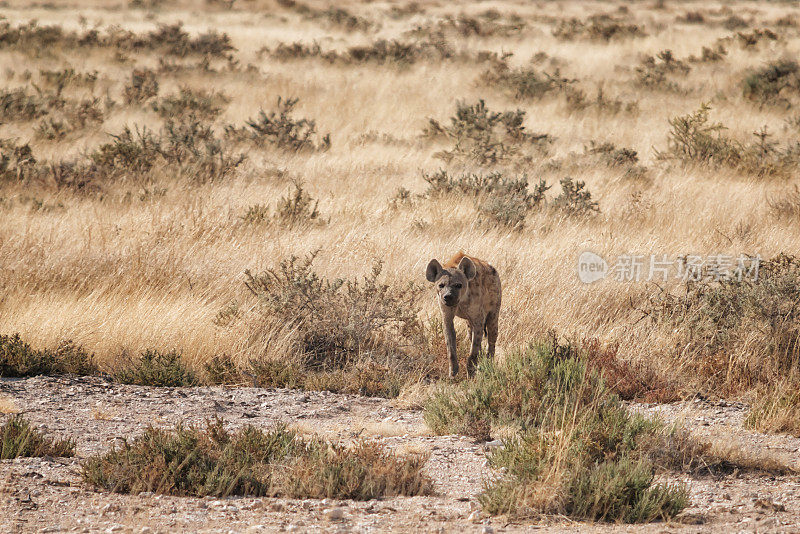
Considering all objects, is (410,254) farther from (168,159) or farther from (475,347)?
(168,159)

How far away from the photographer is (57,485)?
15.5 feet

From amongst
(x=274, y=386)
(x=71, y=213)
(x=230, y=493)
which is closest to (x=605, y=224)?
(x=274, y=386)

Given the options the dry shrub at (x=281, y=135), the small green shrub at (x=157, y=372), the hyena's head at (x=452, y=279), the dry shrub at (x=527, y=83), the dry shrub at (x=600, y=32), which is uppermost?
the dry shrub at (x=600, y=32)

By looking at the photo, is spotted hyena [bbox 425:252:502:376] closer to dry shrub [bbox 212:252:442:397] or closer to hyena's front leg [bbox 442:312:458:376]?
hyena's front leg [bbox 442:312:458:376]

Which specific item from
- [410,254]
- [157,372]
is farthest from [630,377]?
[157,372]

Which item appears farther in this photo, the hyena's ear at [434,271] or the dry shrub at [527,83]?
the dry shrub at [527,83]

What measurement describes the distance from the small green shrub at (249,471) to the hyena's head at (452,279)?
1816 millimetres

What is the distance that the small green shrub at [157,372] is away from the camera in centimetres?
706

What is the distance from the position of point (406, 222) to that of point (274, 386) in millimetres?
4590

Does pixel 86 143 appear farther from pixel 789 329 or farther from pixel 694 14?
pixel 694 14

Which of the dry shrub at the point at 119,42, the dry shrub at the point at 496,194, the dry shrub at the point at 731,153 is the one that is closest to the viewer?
the dry shrub at the point at 496,194

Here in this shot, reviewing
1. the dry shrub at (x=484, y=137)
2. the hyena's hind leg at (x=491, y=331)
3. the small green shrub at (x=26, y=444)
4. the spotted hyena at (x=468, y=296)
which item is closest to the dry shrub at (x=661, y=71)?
the dry shrub at (x=484, y=137)

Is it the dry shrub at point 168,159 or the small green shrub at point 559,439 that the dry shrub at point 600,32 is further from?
the small green shrub at point 559,439

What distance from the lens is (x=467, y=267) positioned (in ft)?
21.7
